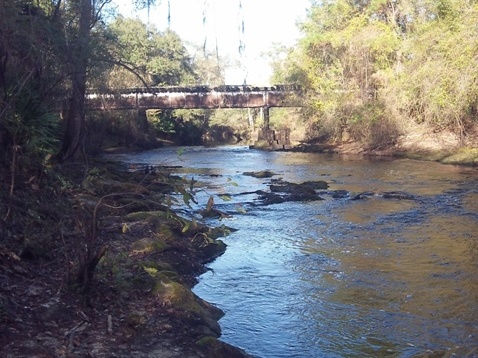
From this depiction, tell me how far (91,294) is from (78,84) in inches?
416

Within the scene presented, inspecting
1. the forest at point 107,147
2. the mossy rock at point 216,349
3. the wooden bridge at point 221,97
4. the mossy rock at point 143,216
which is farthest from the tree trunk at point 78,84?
the wooden bridge at point 221,97

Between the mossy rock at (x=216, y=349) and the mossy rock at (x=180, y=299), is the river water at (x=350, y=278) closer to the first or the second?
the mossy rock at (x=180, y=299)

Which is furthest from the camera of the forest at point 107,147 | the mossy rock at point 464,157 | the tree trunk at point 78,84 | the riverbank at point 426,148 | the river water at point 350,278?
the riverbank at point 426,148

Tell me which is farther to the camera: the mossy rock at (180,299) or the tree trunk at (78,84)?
the tree trunk at (78,84)

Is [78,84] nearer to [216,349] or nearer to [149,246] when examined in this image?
[149,246]

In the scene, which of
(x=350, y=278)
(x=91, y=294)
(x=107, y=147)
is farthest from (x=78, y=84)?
(x=107, y=147)

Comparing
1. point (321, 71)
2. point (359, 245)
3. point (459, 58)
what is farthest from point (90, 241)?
point (321, 71)

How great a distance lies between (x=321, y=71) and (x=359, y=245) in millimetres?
32829

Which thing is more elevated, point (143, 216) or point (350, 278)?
point (143, 216)

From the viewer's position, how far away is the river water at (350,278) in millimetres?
6094

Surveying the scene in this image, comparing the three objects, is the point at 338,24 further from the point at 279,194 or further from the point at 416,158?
the point at 279,194

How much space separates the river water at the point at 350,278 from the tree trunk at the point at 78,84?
4.24m

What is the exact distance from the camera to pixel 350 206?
1541 centimetres

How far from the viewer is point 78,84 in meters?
15.1
